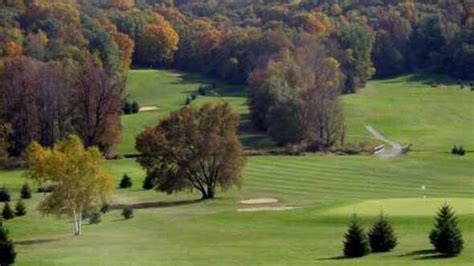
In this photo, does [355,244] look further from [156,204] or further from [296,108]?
[296,108]

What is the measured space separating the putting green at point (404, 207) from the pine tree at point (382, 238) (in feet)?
34.4

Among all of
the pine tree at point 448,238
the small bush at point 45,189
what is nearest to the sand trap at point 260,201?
the small bush at point 45,189

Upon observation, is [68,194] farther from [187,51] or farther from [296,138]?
[187,51]

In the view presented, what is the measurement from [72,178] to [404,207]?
1901 cm

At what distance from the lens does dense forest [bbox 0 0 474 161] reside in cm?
11338

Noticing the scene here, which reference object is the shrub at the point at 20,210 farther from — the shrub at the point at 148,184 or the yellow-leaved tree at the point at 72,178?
the shrub at the point at 148,184

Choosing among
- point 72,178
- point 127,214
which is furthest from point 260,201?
point 72,178

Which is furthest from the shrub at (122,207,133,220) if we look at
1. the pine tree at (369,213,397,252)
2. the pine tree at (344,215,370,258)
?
the pine tree at (344,215,370,258)

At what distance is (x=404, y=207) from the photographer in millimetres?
59250

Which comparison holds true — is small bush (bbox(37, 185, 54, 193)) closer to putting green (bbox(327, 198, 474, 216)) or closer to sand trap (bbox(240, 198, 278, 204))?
sand trap (bbox(240, 198, 278, 204))

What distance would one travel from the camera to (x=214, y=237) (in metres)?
54.0

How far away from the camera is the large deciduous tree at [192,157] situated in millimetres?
74688

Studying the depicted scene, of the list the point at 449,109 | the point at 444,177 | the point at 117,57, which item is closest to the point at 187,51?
the point at 117,57

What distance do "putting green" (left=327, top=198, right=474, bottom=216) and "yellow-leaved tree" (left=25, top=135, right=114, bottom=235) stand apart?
13605 mm
